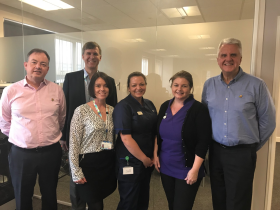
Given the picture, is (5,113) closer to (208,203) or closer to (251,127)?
(251,127)

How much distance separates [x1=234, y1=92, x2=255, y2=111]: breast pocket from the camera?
167 cm

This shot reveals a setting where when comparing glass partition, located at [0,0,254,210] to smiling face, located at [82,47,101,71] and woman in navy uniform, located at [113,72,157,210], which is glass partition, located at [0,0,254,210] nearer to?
smiling face, located at [82,47,101,71]

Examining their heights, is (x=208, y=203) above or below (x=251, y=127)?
below

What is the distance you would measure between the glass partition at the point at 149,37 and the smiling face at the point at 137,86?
602 mm

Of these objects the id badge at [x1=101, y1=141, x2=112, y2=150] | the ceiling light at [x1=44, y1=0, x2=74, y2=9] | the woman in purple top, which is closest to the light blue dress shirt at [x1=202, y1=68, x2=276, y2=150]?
the woman in purple top

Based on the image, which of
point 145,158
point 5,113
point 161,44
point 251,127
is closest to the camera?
point 251,127

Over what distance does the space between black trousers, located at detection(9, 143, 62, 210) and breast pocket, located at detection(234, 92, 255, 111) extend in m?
1.76

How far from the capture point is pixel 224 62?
69.1 inches

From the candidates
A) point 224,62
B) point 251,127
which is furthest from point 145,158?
point 224,62

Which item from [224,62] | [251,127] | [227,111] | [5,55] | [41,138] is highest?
[5,55]

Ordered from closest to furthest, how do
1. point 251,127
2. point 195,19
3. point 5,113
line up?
point 251,127 < point 5,113 < point 195,19

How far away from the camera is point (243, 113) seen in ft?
5.47

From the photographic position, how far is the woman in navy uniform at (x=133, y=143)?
1776mm

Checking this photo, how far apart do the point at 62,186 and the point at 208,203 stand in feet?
6.67
